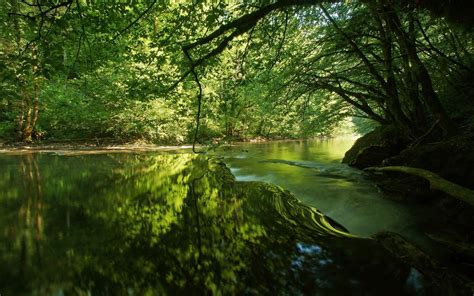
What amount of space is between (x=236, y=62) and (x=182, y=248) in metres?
5.87

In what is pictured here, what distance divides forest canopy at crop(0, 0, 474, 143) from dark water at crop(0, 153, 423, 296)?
5.49ft

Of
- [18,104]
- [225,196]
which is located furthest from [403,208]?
[18,104]

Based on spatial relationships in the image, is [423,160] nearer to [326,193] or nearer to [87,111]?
[326,193]

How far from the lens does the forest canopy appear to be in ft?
16.5

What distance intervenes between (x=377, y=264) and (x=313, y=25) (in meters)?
8.79

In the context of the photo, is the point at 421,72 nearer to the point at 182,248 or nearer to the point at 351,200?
the point at 351,200

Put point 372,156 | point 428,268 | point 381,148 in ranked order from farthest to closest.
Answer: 1. point 372,156
2. point 381,148
3. point 428,268

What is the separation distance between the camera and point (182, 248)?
435 centimetres

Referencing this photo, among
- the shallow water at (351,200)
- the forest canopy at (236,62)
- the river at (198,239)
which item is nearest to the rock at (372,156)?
the shallow water at (351,200)

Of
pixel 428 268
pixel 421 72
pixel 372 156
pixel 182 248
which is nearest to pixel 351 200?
pixel 421 72

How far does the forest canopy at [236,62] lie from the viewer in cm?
504

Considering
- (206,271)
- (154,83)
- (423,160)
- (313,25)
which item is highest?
(313,25)

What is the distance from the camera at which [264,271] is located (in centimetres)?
362

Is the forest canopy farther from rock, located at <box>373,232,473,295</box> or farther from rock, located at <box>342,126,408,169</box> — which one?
rock, located at <box>373,232,473,295</box>
